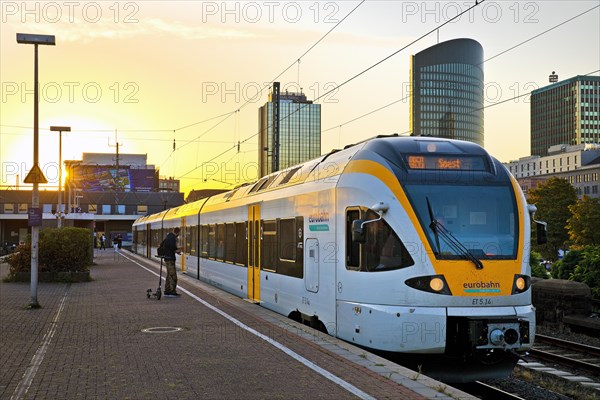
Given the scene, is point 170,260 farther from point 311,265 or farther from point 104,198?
point 104,198

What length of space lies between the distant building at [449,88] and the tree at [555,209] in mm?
81716

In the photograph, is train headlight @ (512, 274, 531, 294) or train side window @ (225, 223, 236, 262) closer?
train headlight @ (512, 274, 531, 294)

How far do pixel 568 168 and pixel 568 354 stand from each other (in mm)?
140089

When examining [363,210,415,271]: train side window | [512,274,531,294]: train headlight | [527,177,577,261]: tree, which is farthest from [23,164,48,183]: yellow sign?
[527,177,577,261]: tree

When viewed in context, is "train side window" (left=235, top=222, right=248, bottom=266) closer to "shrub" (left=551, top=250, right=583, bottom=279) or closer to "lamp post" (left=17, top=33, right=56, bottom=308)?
"lamp post" (left=17, top=33, right=56, bottom=308)

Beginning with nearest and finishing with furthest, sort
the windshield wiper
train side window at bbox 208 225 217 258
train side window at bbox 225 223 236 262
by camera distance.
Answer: the windshield wiper → train side window at bbox 225 223 236 262 → train side window at bbox 208 225 217 258

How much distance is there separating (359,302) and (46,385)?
4.41m

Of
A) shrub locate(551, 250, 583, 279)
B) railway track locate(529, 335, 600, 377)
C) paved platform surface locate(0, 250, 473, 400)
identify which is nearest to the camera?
paved platform surface locate(0, 250, 473, 400)

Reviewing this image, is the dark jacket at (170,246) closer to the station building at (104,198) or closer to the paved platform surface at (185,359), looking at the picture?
the paved platform surface at (185,359)

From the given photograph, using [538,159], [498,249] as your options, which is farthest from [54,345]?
[538,159]

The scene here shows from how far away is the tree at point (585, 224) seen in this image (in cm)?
6494

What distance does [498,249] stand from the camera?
31.4ft

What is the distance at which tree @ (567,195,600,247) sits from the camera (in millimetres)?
64938

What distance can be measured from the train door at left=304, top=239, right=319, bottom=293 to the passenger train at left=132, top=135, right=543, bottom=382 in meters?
0.03
